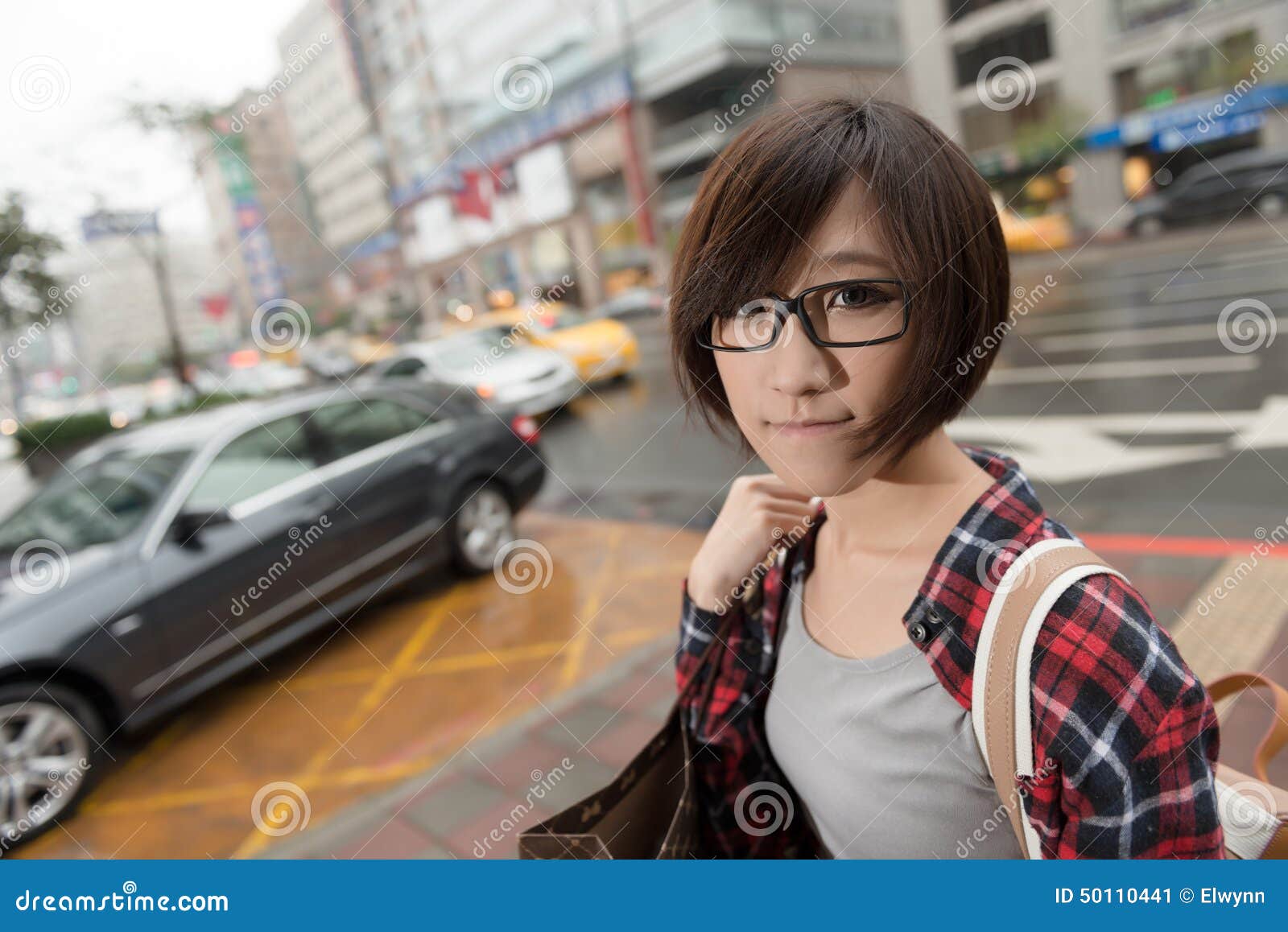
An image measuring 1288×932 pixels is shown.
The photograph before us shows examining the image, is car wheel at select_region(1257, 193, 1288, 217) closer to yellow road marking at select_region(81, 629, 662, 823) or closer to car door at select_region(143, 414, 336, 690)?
car door at select_region(143, 414, 336, 690)

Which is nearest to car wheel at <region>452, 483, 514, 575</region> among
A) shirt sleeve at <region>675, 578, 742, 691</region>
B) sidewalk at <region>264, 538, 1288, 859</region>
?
sidewalk at <region>264, 538, 1288, 859</region>

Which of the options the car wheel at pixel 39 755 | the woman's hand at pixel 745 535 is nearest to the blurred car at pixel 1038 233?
the car wheel at pixel 39 755

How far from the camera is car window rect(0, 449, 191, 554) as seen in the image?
3416mm

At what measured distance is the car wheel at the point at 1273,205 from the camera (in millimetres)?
14109

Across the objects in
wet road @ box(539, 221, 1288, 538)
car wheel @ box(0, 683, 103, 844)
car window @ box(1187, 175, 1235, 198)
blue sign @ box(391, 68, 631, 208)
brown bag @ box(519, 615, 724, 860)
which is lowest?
car window @ box(1187, 175, 1235, 198)

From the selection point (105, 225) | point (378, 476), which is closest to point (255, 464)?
point (378, 476)

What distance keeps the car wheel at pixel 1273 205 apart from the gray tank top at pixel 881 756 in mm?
17409

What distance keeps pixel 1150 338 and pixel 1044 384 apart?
143 cm

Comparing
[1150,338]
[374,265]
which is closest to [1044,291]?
[1150,338]

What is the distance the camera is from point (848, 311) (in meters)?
0.82

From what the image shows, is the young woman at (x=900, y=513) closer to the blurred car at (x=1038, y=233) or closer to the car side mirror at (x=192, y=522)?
the car side mirror at (x=192, y=522)

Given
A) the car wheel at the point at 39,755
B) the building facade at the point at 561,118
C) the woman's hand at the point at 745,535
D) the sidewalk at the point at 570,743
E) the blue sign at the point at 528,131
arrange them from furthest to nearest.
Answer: the blue sign at the point at 528,131, the building facade at the point at 561,118, the car wheel at the point at 39,755, the sidewalk at the point at 570,743, the woman's hand at the point at 745,535

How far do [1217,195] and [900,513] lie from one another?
18.7 meters

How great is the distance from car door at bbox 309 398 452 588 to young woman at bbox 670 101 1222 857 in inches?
130
